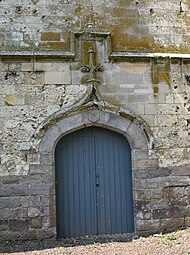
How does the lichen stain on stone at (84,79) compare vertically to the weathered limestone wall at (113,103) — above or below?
above

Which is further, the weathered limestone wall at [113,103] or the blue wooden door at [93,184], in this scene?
the blue wooden door at [93,184]

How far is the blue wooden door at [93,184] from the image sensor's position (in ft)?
18.0

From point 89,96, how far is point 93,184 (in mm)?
1550

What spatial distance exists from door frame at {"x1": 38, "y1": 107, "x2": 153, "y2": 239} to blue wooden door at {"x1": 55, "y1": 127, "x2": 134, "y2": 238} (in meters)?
0.18

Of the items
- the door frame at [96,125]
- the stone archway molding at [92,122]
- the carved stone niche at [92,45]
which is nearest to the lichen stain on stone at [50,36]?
the carved stone niche at [92,45]

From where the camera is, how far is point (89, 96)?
5.46 meters

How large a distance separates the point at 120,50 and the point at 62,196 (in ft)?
9.22

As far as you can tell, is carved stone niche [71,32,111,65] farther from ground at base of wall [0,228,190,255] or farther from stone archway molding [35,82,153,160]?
ground at base of wall [0,228,190,255]

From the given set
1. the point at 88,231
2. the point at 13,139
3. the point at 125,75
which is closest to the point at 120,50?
the point at 125,75

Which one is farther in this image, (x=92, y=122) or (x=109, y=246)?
(x=92, y=122)

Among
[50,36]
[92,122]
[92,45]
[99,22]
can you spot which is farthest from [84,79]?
[99,22]

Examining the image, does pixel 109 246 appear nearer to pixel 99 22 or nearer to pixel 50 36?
pixel 50 36

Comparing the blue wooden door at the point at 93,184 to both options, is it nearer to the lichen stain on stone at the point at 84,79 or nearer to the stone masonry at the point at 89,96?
the stone masonry at the point at 89,96

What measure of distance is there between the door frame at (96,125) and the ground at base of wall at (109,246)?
0.34m
